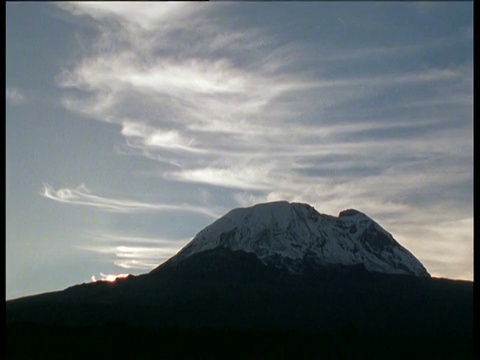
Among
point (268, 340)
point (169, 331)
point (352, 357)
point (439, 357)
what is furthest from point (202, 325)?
point (439, 357)

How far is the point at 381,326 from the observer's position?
7682 inches

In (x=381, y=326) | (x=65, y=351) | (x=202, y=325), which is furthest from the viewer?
(x=381, y=326)

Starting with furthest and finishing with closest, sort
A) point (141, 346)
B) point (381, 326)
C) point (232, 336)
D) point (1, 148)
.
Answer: point (381, 326) < point (232, 336) < point (141, 346) < point (1, 148)

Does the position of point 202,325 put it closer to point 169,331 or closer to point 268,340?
point 169,331

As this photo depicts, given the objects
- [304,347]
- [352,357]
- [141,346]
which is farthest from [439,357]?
[141,346]

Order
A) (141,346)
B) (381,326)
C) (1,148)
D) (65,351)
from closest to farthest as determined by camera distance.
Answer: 1. (1,148)
2. (65,351)
3. (141,346)
4. (381,326)

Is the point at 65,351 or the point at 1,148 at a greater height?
the point at 1,148

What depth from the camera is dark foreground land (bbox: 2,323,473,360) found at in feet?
472

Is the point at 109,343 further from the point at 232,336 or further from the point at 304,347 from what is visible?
the point at 304,347

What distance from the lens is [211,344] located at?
511ft

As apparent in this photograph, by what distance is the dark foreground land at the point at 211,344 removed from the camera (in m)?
144

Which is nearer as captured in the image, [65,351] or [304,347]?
[65,351]

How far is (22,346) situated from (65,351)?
853 centimetres

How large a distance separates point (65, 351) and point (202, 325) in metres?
48.9
